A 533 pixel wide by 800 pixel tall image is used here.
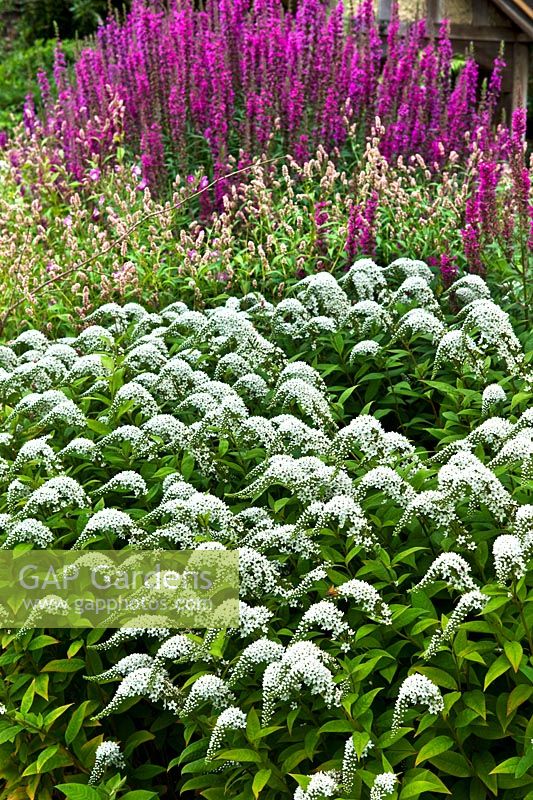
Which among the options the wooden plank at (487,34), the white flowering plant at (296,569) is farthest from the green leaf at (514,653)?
the wooden plank at (487,34)

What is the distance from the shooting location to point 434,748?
2.48 m

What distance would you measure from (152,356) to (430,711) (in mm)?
2318

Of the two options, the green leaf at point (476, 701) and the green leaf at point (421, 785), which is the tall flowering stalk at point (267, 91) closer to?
the green leaf at point (476, 701)

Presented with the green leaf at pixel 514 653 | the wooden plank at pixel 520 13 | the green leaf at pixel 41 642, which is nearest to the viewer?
the green leaf at pixel 514 653

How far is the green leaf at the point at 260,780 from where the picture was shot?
252cm

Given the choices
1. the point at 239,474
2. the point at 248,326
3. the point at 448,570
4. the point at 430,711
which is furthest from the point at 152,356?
the point at 430,711

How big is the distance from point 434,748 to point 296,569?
85cm

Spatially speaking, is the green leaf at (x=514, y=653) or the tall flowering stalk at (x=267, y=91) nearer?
the green leaf at (x=514, y=653)

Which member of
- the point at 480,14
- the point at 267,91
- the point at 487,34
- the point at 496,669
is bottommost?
the point at 496,669

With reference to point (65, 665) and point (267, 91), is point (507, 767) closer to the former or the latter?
point (65, 665)

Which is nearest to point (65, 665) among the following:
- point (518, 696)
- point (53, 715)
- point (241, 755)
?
point (53, 715)

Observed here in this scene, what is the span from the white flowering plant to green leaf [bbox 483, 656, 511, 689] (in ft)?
0.04

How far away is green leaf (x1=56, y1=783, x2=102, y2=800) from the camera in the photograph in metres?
2.62

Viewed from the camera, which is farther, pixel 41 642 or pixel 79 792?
pixel 41 642
